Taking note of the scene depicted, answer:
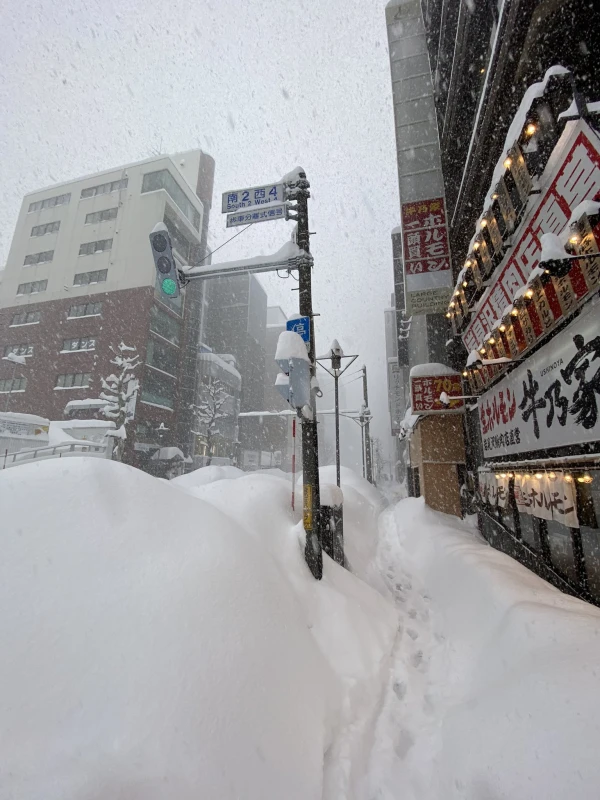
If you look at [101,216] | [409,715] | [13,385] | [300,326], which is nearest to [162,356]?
[13,385]

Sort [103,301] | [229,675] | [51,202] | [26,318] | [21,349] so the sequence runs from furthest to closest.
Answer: [51,202] → [26,318] → [21,349] → [103,301] → [229,675]

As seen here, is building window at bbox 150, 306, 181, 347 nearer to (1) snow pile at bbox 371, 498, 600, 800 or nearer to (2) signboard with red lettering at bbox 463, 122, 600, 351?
(2) signboard with red lettering at bbox 463, 122, 600, 351

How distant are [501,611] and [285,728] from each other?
2.78 metres

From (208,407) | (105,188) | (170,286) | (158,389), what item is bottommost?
(170,286)

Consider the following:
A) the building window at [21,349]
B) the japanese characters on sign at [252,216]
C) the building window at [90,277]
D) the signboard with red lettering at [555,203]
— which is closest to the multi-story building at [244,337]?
the building window at [90,277]

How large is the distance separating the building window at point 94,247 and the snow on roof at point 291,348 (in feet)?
158

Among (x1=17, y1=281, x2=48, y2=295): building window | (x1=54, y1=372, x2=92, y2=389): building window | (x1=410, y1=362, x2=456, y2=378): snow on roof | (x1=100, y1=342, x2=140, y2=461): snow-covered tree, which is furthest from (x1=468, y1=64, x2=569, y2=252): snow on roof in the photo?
(x1=17, y1=281, x2=48, y2=295): building window

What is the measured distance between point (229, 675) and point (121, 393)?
3119 cm

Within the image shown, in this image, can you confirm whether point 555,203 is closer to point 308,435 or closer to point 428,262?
point 308,435

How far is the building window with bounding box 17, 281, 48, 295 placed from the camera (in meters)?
45.7

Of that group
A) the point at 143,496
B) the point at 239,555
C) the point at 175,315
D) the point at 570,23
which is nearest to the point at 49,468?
the point at 143,496

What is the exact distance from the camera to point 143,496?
3.87 metres

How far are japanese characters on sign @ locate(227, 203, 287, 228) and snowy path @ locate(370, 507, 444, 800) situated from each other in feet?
23.0

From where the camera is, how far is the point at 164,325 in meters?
44.3
